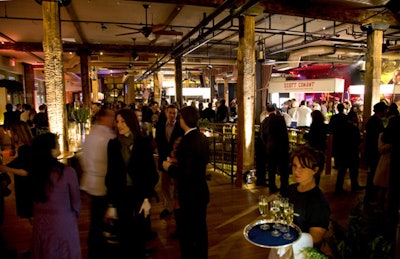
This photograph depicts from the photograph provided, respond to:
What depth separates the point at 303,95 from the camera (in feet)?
62.1

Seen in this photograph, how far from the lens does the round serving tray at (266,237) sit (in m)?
1.62

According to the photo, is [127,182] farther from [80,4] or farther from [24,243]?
[80,4]

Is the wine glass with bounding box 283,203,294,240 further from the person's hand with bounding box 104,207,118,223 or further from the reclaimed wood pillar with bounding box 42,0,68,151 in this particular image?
the reclaimed wood pillar with bounding box 42,0,68,151

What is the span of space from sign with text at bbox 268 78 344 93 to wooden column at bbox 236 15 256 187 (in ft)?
13.3

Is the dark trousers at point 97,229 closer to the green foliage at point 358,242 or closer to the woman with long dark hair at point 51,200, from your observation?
the woman with long dark hair at point 51,200

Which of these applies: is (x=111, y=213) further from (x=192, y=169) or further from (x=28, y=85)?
(x=28, y=85)

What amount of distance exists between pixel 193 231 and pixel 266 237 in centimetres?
107

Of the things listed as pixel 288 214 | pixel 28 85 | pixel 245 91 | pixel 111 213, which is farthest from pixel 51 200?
pixel 28 85

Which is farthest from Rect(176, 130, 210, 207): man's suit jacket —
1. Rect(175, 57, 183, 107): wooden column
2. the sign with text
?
Rect(175, 57, 183, 107): wooden column

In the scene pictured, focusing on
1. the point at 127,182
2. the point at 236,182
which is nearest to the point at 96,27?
the point at 236,182

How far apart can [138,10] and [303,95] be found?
1419cm

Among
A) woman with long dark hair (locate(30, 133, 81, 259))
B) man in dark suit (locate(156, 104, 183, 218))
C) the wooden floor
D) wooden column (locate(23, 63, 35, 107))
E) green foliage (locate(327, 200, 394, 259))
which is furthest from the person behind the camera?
wooden column (locate(23, 63, 35, 107))

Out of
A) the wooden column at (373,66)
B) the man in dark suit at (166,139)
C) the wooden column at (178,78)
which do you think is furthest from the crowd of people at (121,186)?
the wooden column at (178,78)

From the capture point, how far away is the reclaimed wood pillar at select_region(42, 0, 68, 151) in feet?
15.7
